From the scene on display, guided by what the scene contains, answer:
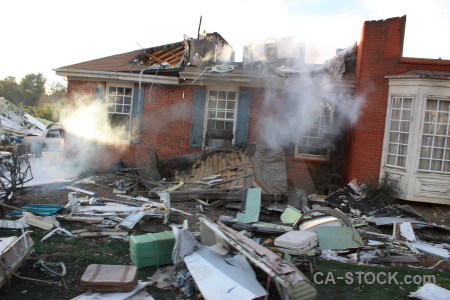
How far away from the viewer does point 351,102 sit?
9.76 metres

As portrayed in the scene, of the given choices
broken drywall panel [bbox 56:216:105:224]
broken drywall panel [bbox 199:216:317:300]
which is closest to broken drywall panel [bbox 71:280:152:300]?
broken drywall panel [bbox 199:216:317:300]

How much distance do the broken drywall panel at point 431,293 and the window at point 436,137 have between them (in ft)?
16.4

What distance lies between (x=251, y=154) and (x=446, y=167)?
4.70 metres

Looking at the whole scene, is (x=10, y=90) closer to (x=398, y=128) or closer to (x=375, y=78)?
(x=375, y=78)

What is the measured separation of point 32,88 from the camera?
4331 cm

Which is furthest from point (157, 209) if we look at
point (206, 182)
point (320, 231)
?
point (320, 231)

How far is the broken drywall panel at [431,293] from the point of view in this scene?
408cm

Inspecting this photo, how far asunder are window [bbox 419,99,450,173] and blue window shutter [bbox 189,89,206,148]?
5.87 m

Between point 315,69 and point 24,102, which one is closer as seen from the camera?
point 315,69

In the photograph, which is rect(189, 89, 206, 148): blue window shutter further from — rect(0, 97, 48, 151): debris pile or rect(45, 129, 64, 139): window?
rect(0, 97, 48, 151): debris pile

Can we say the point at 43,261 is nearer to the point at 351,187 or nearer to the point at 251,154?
the point at 251,154

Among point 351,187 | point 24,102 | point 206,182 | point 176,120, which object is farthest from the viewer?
point 24,102

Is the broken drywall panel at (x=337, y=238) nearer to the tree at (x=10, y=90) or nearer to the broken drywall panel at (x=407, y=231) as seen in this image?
the broken drywall panel at (x=407, y=231)

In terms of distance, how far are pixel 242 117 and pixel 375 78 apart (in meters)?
3.72
